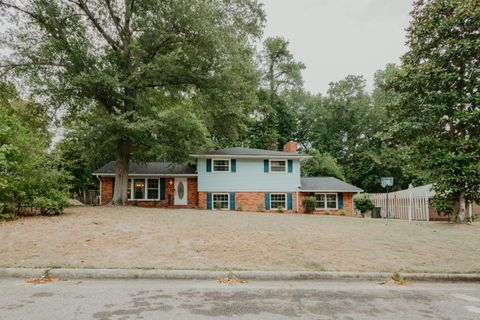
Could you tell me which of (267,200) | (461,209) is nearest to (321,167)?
(267,200)

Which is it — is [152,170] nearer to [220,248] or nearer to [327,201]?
[327,201]


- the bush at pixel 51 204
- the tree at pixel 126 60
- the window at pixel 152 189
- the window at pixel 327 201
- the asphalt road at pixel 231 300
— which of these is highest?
the tree at pixel 126 60

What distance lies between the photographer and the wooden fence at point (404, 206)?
18.9 metres

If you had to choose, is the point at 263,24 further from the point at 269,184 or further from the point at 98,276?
the point at 98,276

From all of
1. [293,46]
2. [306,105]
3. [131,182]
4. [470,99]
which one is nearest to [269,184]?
[131,182]

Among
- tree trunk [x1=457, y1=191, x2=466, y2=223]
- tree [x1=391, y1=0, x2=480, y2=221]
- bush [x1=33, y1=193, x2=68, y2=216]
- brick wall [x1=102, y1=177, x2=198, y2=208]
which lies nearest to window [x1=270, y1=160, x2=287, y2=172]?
brick wall [x1=102, y1=177, x2=198, y2=208]

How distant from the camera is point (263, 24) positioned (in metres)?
22.8

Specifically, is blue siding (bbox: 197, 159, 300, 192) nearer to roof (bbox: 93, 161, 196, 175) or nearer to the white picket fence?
roof (bbox: 93, 161, 196, 175)

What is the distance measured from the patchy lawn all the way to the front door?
12.6m

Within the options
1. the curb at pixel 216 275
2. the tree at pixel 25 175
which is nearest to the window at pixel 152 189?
the tree at pixel 25 175

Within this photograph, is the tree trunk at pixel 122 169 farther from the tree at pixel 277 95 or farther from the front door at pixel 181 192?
the tree at pixel 277 95

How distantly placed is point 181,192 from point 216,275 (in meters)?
17.8

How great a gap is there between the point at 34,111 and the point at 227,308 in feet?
63.4

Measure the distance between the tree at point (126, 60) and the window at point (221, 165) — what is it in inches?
164
